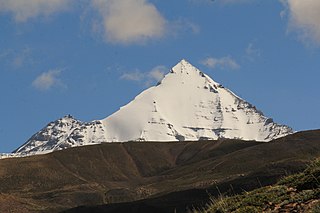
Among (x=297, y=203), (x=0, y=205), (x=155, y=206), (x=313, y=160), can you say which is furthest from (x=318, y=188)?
(x=0, y=205)

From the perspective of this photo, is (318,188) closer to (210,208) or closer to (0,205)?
(210,208)

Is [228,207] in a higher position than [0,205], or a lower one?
lower

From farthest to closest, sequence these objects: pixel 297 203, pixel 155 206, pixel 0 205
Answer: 1. pixel 0 205
2. pixel 155 206
3. pixel 297 203

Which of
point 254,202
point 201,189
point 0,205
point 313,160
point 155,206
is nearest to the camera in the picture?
point 254,202

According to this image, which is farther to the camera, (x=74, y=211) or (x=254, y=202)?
(x=74, y=211)

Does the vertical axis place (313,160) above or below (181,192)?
below

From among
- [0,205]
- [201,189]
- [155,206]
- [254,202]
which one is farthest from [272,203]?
[201,189]

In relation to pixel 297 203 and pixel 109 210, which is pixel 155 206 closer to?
pixel 109 210

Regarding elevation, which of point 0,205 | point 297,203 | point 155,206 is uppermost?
point 0,205

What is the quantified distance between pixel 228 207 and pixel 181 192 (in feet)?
600

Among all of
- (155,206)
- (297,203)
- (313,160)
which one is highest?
(155,206)

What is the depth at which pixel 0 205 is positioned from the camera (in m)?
178

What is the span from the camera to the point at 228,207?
15664mm

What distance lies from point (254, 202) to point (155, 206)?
15057cm
